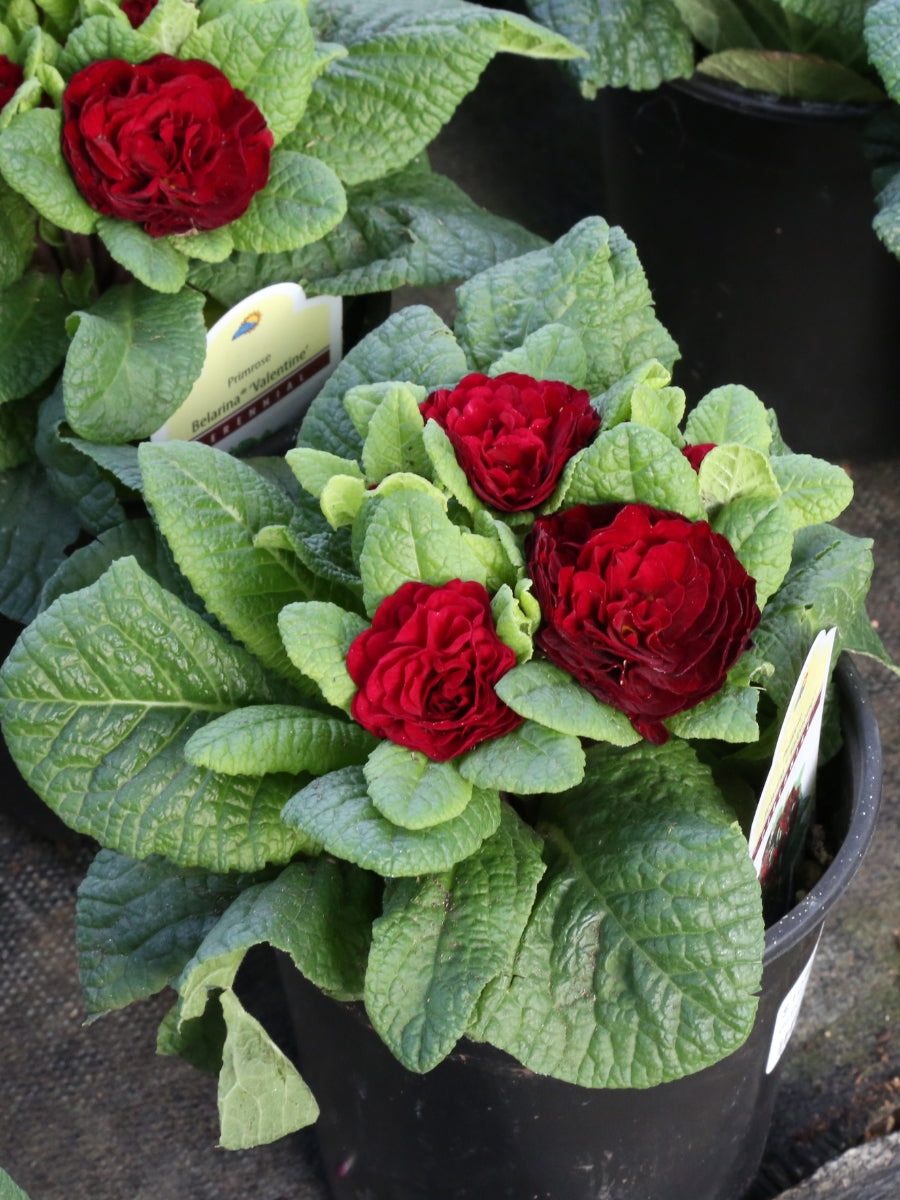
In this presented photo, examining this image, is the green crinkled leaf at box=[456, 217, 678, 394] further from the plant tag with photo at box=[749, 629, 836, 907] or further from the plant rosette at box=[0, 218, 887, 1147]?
the plant tag with photo at box=[749, 629, 836, 907]

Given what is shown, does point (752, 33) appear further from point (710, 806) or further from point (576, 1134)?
point (576, 1134)

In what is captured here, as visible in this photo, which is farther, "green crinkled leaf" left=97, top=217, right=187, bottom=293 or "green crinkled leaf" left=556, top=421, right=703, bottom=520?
"green crinkled leaf" left=97, top=217, right=187, bottom=293

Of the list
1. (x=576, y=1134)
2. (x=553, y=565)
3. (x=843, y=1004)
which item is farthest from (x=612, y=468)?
(x=843, y=1004)

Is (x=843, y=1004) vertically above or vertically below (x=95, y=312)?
below

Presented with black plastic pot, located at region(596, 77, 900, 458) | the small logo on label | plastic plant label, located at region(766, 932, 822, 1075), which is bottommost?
plastic plant label, located at region(766, 932, 822, 1075)

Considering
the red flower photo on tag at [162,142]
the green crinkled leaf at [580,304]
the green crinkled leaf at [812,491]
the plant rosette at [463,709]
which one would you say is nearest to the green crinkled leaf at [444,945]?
the plant rosette at [463,709]

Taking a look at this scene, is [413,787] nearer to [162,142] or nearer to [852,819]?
[852,819]

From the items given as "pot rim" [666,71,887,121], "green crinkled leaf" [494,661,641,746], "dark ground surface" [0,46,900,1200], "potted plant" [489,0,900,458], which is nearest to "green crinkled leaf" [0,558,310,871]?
"green crinkled leaf" [494,661,641,746]
